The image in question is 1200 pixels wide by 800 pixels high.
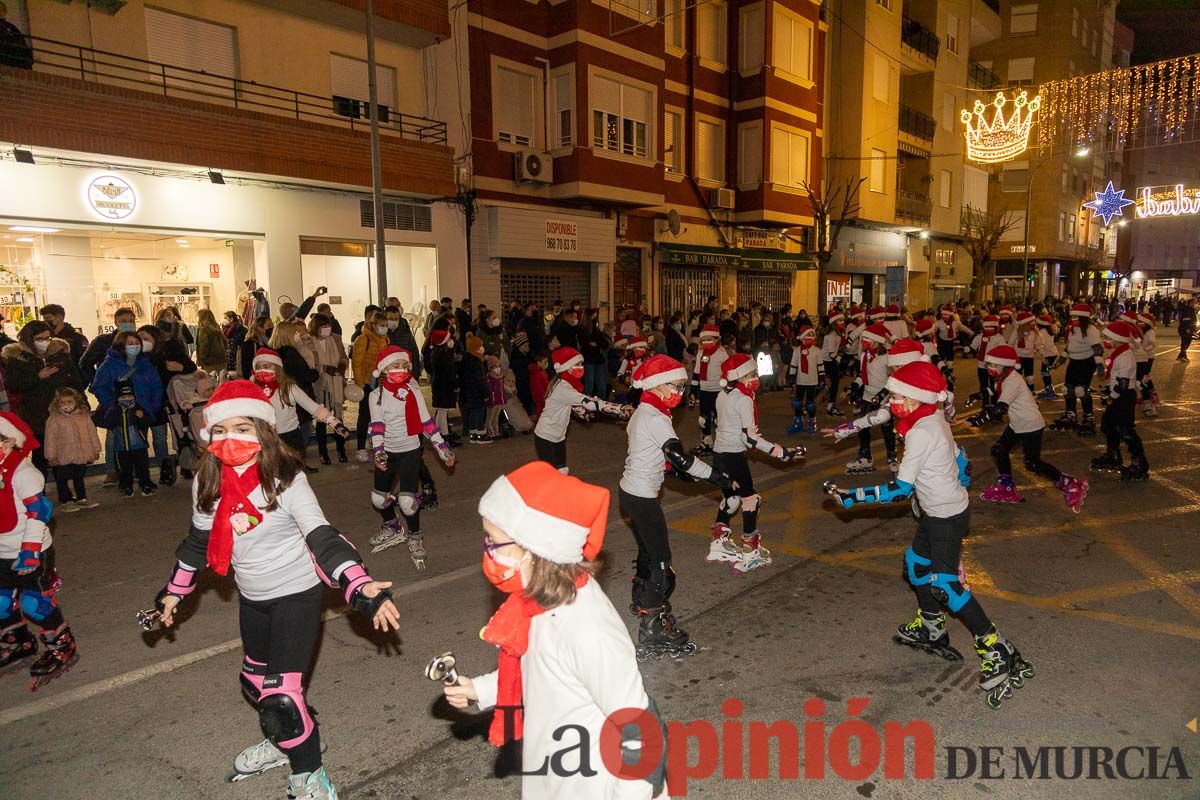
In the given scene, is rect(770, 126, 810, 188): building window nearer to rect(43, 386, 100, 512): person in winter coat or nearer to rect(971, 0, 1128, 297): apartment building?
rect(43, 386, 100, 512): person in winter coat

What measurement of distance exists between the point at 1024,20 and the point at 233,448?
57.8 m

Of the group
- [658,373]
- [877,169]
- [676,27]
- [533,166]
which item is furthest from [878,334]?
[877,169]

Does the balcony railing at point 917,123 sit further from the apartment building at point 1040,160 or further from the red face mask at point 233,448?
the red face mask at point 233,448

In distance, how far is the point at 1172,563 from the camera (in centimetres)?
650

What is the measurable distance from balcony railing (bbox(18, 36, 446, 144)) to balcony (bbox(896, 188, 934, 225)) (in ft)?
79.1

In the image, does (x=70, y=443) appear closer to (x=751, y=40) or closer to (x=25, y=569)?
(x=25, y=569)

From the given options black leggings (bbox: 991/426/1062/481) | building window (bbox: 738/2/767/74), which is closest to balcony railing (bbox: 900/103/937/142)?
building window (bbox: 738/2/767/74)

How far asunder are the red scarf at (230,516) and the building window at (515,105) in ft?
56.5

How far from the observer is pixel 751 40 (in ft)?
83.8

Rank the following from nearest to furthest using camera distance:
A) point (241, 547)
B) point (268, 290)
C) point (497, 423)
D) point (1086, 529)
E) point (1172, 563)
Answer: point (241, 547)
point (1172, 563)
point (1086, 529)
point (497, 423)
point (268, 290)

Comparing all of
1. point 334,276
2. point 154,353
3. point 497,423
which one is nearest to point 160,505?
point 154,353

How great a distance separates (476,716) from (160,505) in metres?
6.32

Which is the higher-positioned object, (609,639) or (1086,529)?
(609,639)

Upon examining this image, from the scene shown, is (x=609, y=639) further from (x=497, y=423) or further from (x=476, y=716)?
(x=497, y=423)
